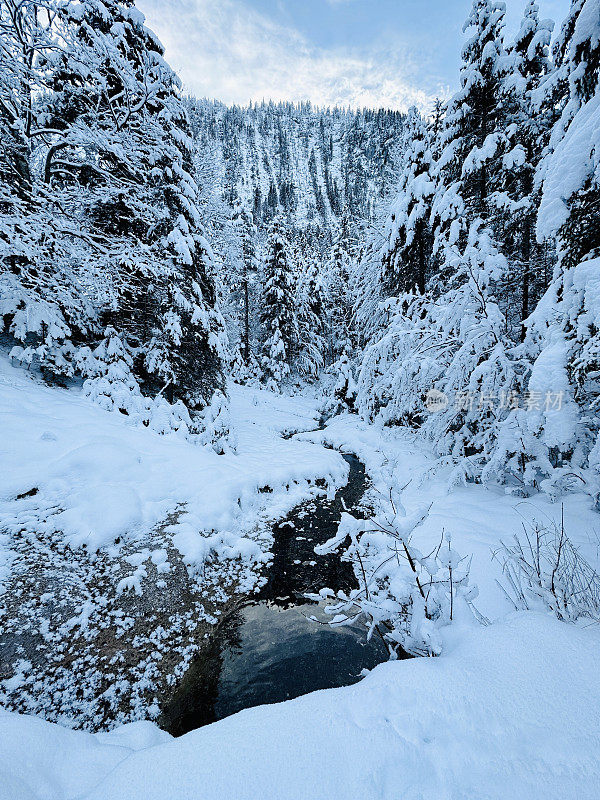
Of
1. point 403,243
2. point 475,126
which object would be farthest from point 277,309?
point 475,126

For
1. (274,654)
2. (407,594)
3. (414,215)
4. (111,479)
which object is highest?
(414,215)

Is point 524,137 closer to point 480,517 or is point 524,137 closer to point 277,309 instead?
point 480,517

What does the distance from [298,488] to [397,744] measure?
6803 millimetres

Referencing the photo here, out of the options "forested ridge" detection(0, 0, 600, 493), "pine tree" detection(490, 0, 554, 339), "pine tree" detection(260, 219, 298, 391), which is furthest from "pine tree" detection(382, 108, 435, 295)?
"pine tree" detection(260, 219, 298, 391)

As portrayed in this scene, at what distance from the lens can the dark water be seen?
3201 millimetres

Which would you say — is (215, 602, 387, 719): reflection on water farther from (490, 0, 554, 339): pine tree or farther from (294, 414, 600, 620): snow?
(490, 0, 554, 339): pine tree

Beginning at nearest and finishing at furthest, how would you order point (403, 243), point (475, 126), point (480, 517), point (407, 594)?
point (407, 594), point (480, 517), point (475, 126), point (403, 243)

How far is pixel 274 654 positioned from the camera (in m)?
3.81

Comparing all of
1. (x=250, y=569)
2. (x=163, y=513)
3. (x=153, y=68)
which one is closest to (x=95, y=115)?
(x=153, y=68)

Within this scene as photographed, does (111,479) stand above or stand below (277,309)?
below

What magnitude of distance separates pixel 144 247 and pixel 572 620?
31.7ft

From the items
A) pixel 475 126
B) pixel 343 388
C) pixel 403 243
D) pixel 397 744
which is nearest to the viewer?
pixel 397 744

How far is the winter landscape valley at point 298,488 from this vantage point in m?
1.62

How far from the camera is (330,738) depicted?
161cm
